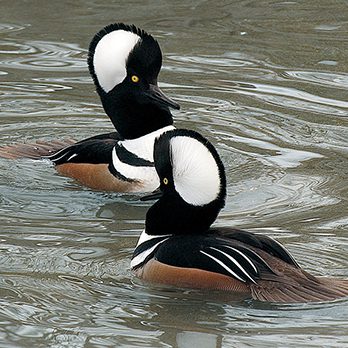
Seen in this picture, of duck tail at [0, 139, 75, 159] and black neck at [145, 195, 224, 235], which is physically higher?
black neck at [145, 195, 224, 235]

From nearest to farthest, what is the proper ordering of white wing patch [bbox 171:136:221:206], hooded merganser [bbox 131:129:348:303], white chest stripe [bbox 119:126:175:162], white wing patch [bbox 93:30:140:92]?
1. hooded merganser [bbox 131:129:348:303]
2. white wing patch [bbox 171:136:221:206]
3. white wing patch [bbox 93:30:140:92]
4. white chest stripe [bbox 119:126:175:162]

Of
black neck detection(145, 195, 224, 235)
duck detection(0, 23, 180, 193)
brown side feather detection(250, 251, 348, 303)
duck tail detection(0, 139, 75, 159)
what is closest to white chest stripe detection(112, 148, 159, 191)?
duck detection(0, 23, 180, 193)

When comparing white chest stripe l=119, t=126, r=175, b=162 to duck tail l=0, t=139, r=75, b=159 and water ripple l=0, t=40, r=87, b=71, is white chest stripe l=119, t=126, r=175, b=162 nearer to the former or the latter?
duck tail l=0, t=139, r=75, b=159

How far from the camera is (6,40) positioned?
13016 millimetres

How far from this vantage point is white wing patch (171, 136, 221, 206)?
22.4 feet

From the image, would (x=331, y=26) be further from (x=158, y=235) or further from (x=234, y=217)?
(x=158, y=235)

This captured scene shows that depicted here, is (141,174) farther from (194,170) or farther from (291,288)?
(291,288)

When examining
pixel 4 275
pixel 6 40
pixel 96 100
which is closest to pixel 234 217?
pixel 4 275

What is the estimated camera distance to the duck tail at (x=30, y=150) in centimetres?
976

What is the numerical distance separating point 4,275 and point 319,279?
1.79m

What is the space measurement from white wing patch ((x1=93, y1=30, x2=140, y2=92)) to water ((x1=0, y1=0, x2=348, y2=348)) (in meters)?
0.80

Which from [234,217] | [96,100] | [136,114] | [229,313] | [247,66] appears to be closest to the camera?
[229,313]

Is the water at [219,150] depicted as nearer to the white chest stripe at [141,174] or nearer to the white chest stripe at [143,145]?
the white chest stripe at [141,174]

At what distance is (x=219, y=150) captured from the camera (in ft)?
32.3
